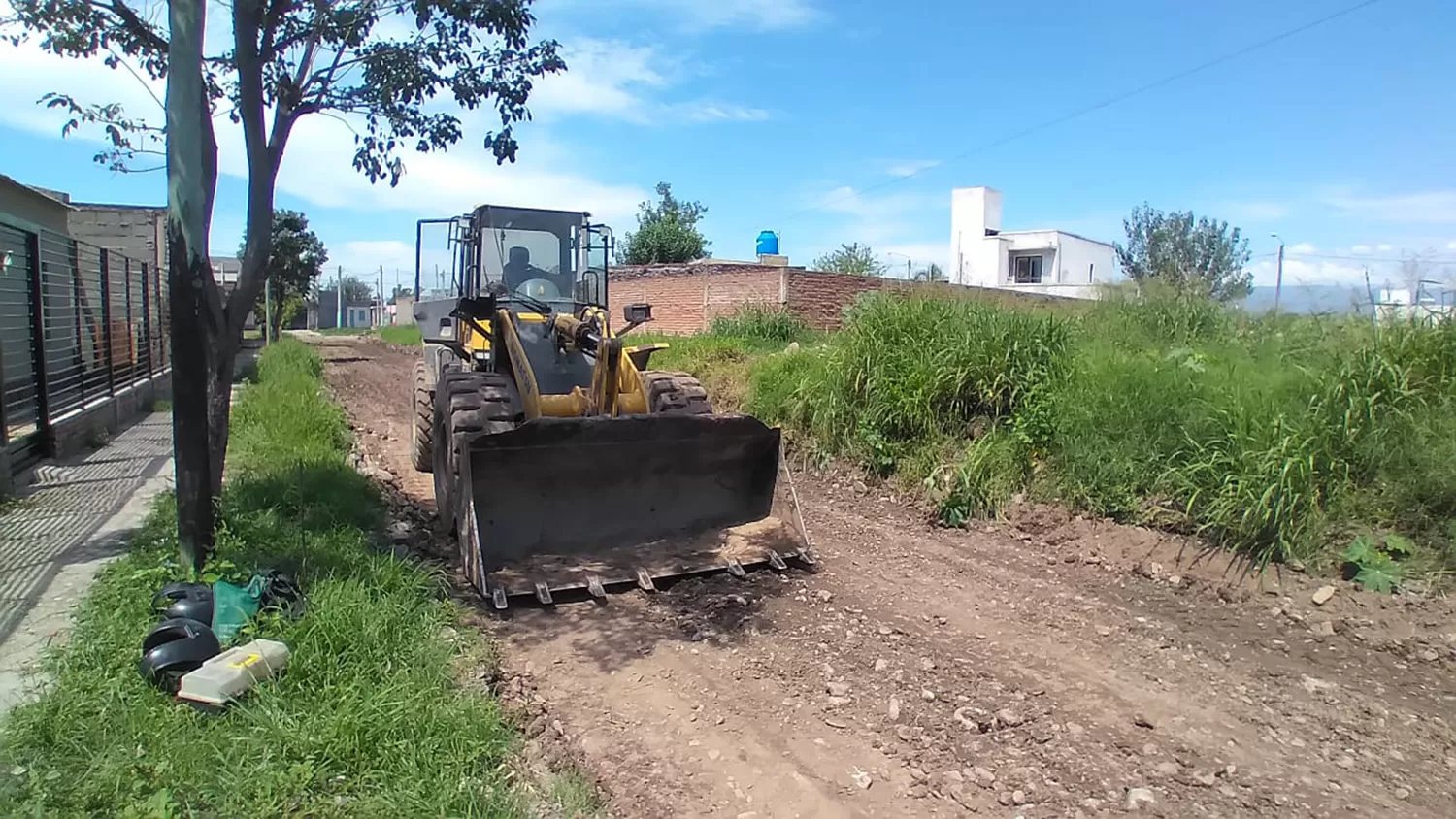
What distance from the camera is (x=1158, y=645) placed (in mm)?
5109

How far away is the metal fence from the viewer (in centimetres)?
805

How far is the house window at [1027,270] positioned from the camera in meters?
42.6

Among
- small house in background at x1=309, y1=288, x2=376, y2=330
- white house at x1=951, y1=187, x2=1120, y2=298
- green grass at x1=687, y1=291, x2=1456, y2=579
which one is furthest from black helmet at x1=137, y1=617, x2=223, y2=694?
small house in background at x1=309, y1=288, x2=376, y2=330

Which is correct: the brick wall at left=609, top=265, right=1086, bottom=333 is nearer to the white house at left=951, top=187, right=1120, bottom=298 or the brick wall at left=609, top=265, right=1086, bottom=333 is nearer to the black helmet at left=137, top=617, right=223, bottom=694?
the black helmet at left=137, top=617, right=223, bottom=694

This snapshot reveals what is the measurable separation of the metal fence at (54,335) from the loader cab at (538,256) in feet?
11.8

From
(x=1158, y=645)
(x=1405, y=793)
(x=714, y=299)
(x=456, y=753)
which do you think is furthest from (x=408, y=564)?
(x=714, y=299)

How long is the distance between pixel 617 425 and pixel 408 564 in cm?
153

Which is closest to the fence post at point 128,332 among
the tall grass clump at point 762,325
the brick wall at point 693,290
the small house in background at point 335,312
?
the brick wall at point 693,290

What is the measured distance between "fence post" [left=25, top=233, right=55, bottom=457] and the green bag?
16.3 ft

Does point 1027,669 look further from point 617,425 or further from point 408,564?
point 408,564

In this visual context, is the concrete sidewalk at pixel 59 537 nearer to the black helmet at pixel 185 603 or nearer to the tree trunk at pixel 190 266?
the black helmet at pixel 185 603

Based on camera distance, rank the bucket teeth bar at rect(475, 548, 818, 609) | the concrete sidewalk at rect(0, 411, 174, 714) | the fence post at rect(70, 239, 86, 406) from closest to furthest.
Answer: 1. the concrete sidewalk at rect(0, 411, 174, 714)
2. the bucket teeth bar at rect(475, 548, 818, 609)
3. the fence post at rect(70, 239, 86, 406)

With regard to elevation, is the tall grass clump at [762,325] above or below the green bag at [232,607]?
above

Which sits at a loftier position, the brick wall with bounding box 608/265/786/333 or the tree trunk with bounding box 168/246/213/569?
the brick wall with bounding box 608/265/786/333
